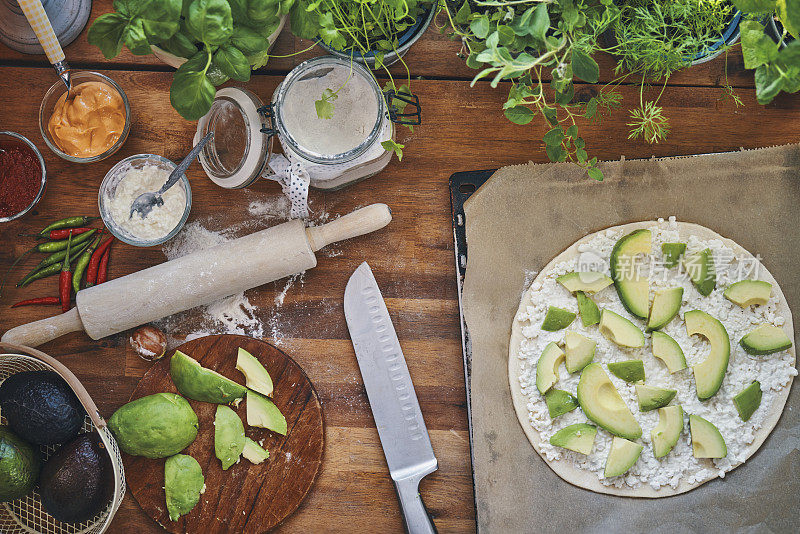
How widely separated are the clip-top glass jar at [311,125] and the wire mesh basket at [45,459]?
2.06 ft

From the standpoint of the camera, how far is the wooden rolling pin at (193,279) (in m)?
1.62

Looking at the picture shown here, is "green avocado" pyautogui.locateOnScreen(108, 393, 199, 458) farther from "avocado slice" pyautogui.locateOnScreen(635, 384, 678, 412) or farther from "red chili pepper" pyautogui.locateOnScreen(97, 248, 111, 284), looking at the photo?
"avocado slice" pyautogui.locateOnScreen(635, 384, 678, 412)

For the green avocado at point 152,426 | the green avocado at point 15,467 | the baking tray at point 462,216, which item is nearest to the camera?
the green avocado at point 15,467

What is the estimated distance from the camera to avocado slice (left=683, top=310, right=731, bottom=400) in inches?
63.9

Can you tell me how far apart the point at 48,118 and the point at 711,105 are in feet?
6.07

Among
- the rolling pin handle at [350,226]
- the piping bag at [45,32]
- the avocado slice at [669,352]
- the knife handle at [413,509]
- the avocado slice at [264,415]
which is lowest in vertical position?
the knife handle at [413,509]

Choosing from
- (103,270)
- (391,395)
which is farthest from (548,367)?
(103,270)

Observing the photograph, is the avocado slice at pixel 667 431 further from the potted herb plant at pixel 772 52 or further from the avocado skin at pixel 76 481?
the avocado skin at pixel 76 481

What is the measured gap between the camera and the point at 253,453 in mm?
1657

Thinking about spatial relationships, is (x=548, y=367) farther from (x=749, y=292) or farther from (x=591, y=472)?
(x=749, y=292)

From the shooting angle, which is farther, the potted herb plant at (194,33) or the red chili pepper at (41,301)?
the red chili pepper at (41,301)

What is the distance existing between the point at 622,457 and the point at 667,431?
0.14 m

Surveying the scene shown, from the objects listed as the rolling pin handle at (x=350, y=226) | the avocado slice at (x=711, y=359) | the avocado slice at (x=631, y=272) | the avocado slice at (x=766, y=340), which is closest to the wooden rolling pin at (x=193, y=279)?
the rolling pin handle at (x=350, y=226)

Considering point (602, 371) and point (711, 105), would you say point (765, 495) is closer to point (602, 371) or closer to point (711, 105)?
point (602, 371)
